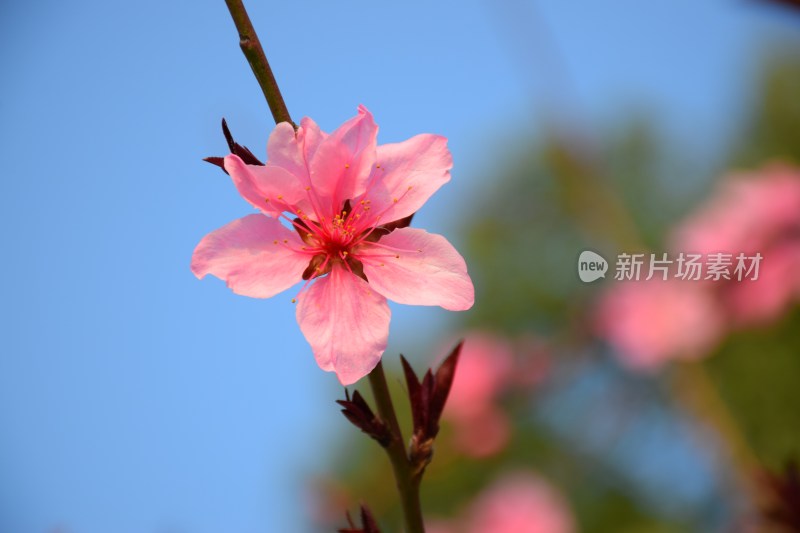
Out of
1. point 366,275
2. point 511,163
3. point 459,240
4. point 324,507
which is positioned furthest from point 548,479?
point 511,163

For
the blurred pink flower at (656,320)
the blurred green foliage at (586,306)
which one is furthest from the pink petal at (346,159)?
the blurred pink flower at (656,320)

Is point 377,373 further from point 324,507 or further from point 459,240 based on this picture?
point 459,240

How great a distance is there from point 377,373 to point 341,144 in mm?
269

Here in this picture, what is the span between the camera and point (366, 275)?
787mm

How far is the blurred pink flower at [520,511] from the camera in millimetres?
3596

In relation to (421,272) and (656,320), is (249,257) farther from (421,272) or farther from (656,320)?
(656,320)

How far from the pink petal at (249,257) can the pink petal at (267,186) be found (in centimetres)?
2

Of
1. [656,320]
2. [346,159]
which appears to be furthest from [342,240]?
[656,320]

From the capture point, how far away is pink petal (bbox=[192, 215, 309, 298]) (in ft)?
2.39

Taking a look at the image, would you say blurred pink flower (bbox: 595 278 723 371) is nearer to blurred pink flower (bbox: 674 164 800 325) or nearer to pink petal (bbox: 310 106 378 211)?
blurred pink flower (bbox: 674 164 800 325)

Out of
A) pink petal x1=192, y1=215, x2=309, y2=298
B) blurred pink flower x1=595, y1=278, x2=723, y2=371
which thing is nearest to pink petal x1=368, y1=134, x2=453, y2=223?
pink petal x1=192, y1=215, x2=309, y2=298

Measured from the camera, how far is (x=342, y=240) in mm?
814

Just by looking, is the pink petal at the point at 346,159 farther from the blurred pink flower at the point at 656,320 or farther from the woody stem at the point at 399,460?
the blurred pink flower at the point at 656,320

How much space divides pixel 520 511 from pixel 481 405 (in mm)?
553
